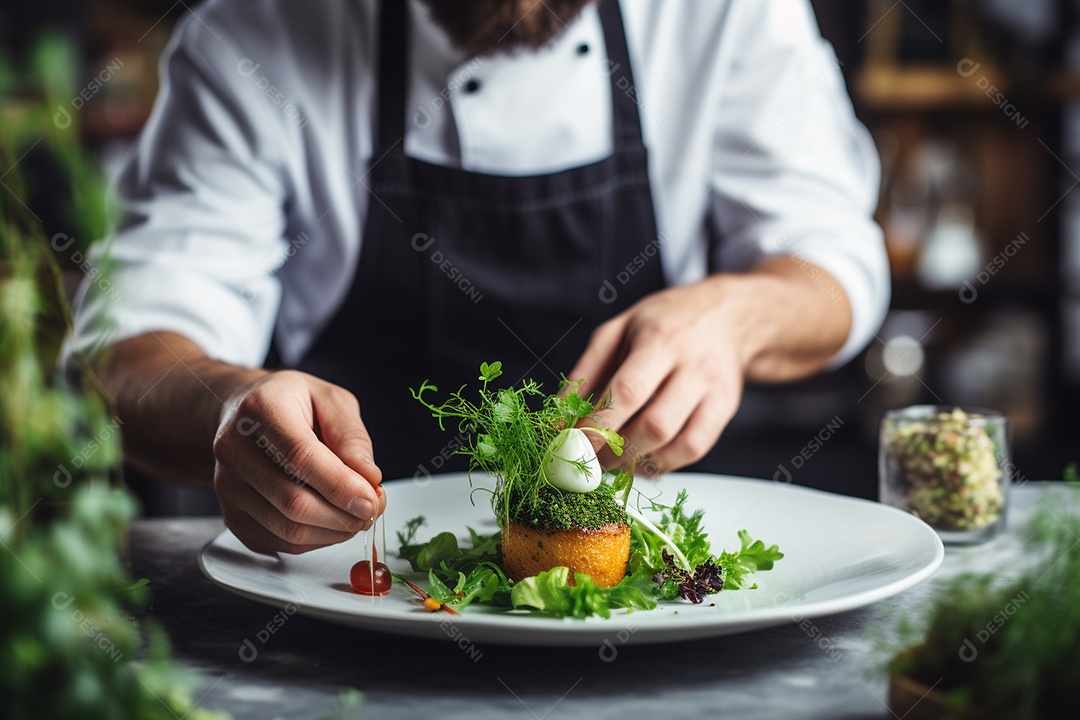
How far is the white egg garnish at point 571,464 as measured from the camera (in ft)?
3.34

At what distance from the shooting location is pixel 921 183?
305cm

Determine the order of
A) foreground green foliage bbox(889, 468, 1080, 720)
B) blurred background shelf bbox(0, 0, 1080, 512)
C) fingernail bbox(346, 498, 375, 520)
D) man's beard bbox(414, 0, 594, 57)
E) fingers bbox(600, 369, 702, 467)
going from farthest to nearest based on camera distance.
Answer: blurred background shelf bbox(0, 0, 1080, 512), man's beard bbox(414, 0, 594, 57), fingers bbox(600, 369, 702, 467), fingernail bbox(346, 498, 375, 520), foreground green foliage bbox(889, 468, 1080, 720)

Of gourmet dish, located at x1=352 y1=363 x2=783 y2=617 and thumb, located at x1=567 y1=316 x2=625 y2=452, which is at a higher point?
thumb, located at x1=567 y1=316 x2=625 y2=452

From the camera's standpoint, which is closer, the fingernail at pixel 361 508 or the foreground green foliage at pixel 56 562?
the foreground green foliage at pixel 56 562

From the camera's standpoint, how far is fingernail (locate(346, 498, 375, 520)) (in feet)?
2.81

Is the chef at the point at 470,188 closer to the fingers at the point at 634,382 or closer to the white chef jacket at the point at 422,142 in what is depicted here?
the white chef jacket at the point at 422,142

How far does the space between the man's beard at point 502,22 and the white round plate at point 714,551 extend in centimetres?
70

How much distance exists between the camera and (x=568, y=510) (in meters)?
1.01

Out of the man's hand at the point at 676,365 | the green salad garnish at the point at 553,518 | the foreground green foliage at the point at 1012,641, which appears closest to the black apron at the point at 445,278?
the man's hand at the point at 676,365

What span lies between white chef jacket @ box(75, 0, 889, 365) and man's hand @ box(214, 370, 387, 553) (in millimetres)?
553

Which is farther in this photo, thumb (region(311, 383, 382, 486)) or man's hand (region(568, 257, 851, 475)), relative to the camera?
man's hand (region(568, 257, 851, 475))

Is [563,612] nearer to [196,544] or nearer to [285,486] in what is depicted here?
[285,486]

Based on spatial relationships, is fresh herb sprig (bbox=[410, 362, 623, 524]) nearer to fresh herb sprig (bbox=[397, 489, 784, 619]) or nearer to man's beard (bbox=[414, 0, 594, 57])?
fresh herb sprig (bbox=[397, 489, 784, 619])

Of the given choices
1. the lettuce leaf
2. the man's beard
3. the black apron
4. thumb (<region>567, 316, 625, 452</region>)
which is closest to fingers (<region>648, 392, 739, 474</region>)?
thumb (<region>567, 316, 625, 452</region>)
